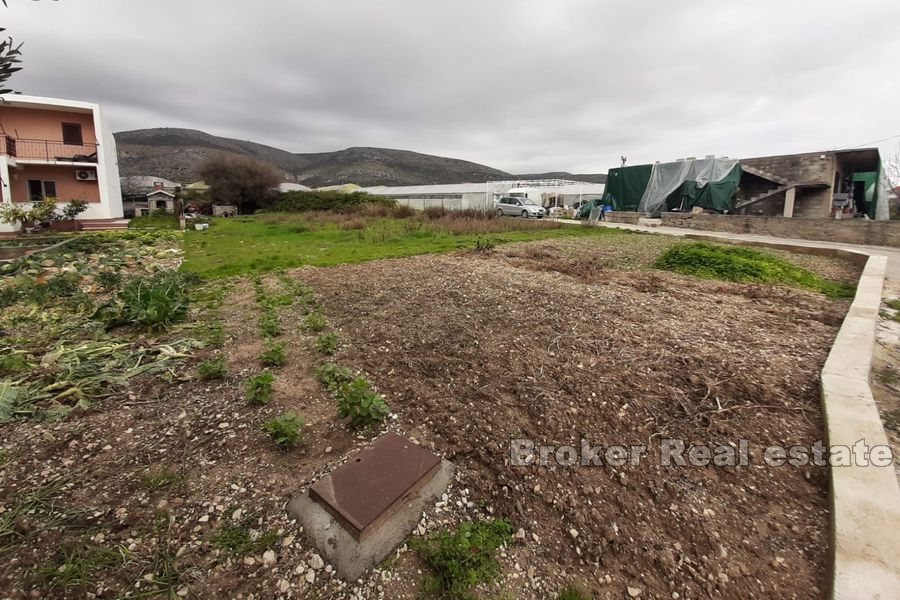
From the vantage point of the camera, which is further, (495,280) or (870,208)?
(870,208)

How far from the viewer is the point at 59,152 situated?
21500mm

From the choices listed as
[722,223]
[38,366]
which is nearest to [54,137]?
[38,366]

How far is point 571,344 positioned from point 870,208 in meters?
26.4

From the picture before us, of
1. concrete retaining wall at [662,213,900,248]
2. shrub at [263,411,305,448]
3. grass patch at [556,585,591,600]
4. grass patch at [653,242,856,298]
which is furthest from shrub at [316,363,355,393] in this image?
concrete retaining wall at [662,213,900,248]

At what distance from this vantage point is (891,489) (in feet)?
6.01

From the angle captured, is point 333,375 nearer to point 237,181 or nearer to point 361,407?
point 361,407

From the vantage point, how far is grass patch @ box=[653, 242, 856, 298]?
22.2 feet

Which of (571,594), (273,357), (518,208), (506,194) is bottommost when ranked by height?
(571,594)

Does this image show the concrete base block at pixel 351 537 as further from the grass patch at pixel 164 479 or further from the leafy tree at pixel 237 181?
the leafy tree at pixel 237 181

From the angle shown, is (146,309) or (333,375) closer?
(333,375)

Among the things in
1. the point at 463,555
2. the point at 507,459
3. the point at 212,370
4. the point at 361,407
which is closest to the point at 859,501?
the point at 507,459

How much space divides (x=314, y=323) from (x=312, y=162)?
9524 centimetres

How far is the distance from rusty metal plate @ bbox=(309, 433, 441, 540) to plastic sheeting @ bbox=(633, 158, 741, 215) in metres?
25.6

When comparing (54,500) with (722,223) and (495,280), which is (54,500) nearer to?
(495,280)
